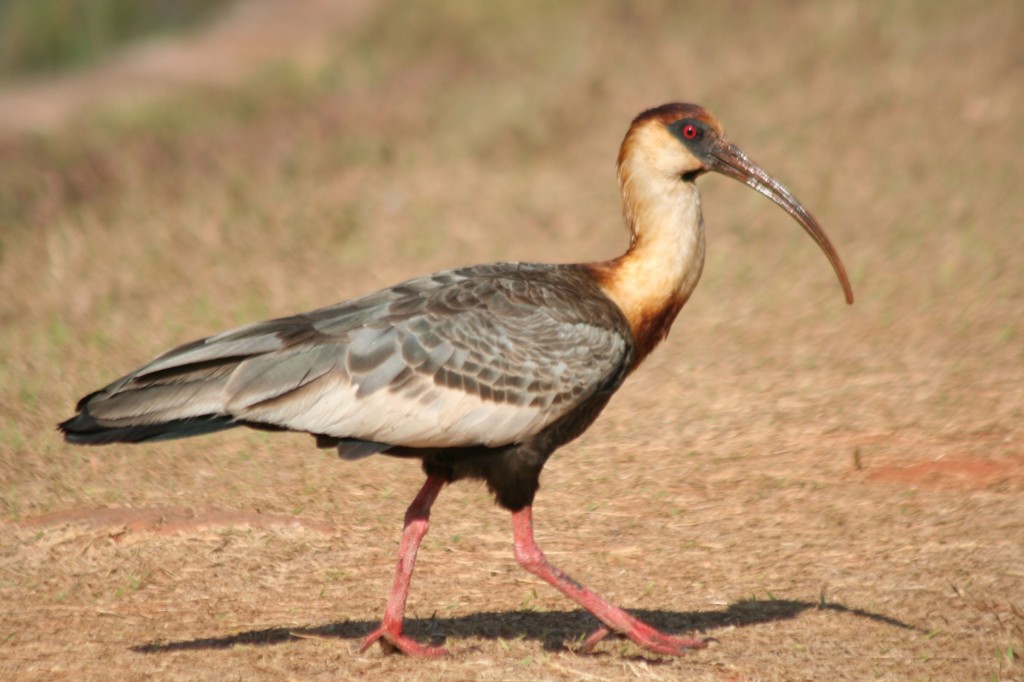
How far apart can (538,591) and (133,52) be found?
1575cm

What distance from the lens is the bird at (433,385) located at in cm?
505

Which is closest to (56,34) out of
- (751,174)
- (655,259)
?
(751,174)

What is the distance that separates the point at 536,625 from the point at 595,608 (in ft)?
1.65

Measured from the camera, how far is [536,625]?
5645 mm

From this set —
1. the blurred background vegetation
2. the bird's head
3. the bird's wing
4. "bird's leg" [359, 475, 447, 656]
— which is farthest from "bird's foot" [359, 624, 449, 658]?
the blurred background vegetation

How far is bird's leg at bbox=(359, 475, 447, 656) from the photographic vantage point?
519 cm

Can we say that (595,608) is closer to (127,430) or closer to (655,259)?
(655,259)

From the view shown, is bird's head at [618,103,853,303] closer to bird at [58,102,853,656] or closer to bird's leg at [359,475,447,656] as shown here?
bird at [58,102,853,656]

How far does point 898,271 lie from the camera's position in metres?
10.3

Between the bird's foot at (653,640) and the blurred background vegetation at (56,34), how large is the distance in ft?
53.2

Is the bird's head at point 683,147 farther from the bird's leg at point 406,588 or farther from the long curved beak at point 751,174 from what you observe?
the bird's leg at point 406,588

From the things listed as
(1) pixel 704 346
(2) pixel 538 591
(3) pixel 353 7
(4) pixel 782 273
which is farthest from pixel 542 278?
(3) pixel 353 7

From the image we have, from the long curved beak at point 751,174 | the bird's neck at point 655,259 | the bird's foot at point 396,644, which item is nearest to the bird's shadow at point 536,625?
the bird's foot at point 396,644

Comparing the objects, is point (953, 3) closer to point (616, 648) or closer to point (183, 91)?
point (183, 91)
